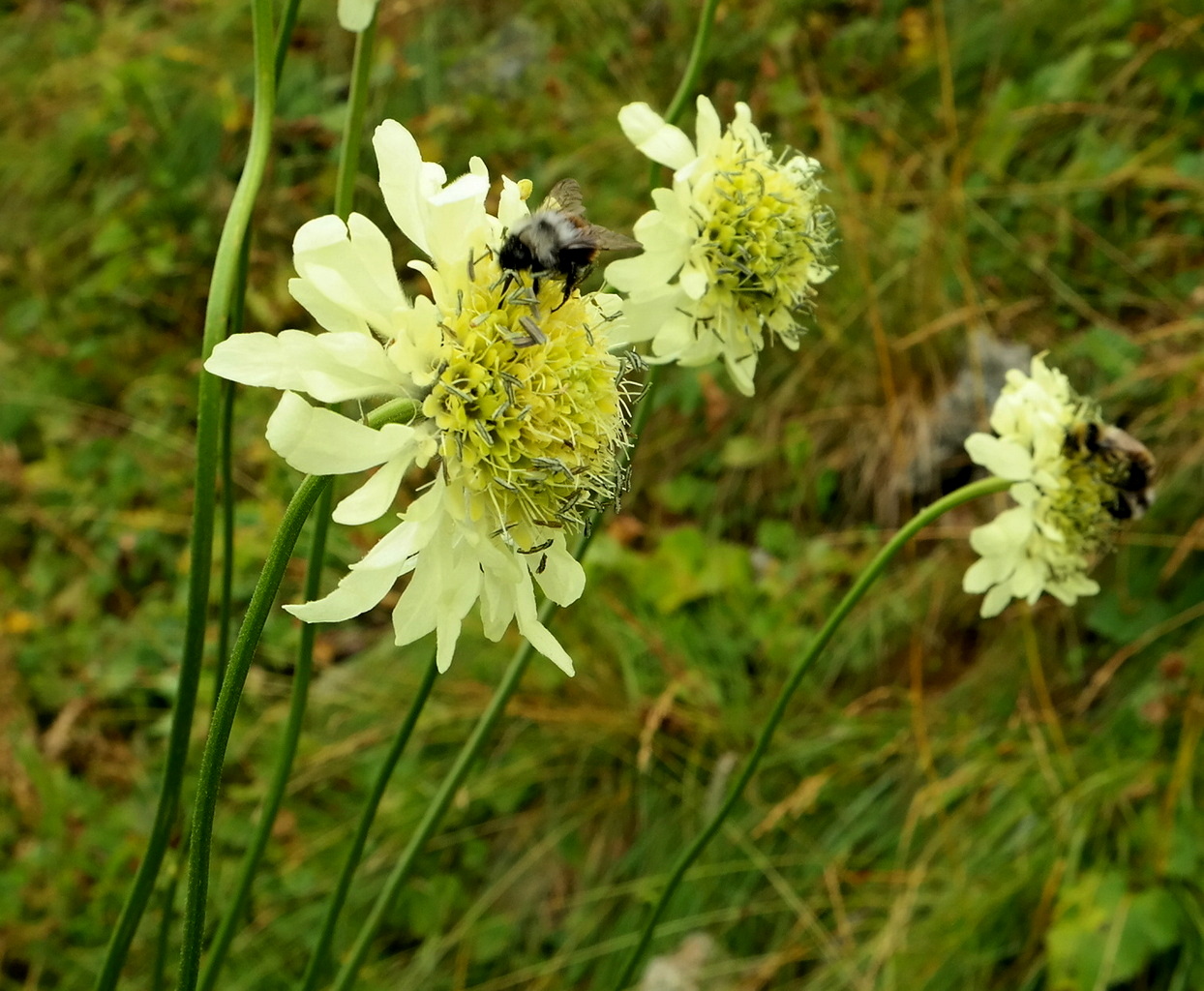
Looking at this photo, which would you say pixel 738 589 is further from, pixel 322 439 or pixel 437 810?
pixel 322 439

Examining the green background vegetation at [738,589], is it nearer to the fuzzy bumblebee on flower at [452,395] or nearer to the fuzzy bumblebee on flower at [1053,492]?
the fuzzy bumblebee on flower at [1053,492]

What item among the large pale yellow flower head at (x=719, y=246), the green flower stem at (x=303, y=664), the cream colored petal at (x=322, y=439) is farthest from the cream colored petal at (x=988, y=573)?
the cream colored petal at (x=322, y=439)

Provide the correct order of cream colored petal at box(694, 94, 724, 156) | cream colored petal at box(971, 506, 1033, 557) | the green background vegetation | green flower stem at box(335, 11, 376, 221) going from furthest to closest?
the green background vegetation, cream colored petal at box(971, 506, 1033, 557), cream colored petal at box(694, 94, 724, 156), green flower stem at box(335, 11, 376, 221)

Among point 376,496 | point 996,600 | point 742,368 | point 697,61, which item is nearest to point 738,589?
point 996,600

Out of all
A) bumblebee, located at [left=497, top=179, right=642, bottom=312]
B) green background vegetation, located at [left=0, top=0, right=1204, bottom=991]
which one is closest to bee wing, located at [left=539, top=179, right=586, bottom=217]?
bumblebee, located at [left=497, top=179, right=642, bottom=312]

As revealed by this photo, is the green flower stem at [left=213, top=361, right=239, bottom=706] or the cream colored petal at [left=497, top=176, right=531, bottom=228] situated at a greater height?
the cream colored petal at [left=497, top=176, right=531, bottom=228]

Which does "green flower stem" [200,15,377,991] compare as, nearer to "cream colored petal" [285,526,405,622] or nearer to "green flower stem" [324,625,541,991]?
"green flower stem" [324,625,541,991]
